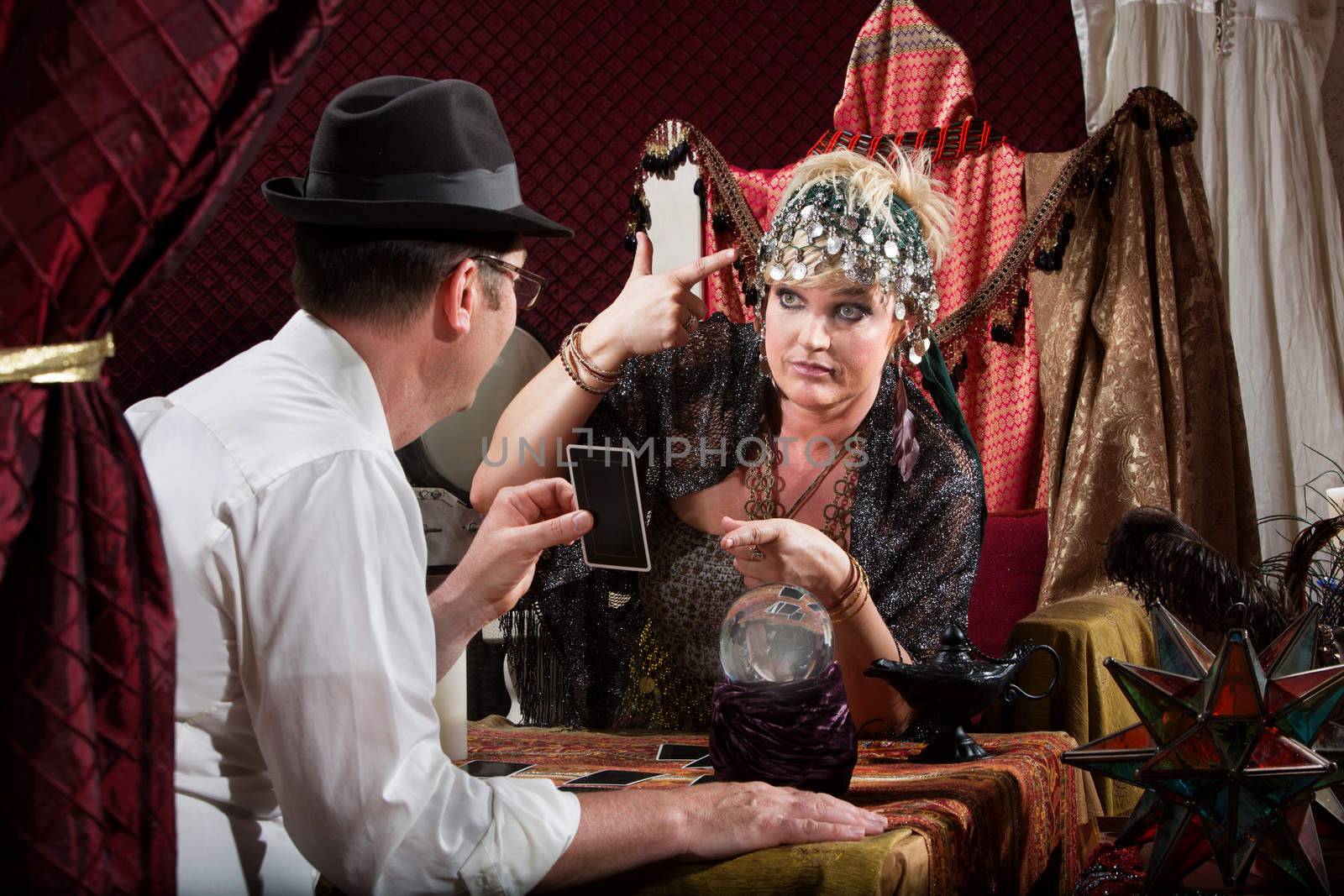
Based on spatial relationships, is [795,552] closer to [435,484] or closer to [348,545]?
[348,545]

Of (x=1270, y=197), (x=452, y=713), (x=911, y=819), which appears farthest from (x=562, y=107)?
(x=911, y=819)

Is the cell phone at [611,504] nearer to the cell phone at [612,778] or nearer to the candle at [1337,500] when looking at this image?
the cell phone at [612,778]

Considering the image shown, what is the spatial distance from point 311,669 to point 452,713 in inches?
29.1

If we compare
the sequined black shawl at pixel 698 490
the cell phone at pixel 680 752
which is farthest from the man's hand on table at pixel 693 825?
the sequined black shawl at pixel 698 490

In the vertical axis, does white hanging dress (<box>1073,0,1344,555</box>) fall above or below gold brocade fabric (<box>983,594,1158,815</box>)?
above

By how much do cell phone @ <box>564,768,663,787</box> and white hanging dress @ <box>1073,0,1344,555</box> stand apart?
2.54 metres

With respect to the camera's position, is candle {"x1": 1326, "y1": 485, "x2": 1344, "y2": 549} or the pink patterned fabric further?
the pink patterned fabric

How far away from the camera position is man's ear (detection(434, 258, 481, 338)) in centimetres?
137

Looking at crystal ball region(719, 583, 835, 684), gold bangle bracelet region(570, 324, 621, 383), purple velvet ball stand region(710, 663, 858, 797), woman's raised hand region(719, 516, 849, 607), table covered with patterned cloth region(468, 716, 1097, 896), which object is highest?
gold bangle bracelet region(570, 324, 621, 383)

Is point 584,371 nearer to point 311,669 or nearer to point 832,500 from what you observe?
point 832,500

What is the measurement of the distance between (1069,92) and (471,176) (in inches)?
124

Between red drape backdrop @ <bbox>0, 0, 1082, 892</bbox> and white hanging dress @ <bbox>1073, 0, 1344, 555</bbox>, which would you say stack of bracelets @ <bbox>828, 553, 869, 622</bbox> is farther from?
white hanging dress @ <bbox>1073, 0, 1344, 555</bbox>

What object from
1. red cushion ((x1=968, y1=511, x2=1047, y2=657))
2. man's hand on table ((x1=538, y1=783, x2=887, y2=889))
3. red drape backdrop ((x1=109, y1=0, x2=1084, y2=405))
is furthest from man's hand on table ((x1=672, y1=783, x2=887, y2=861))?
red drape backdrop ((x1=109, y1=0, x2=1084, y2=405))

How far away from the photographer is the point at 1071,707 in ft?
7.61
